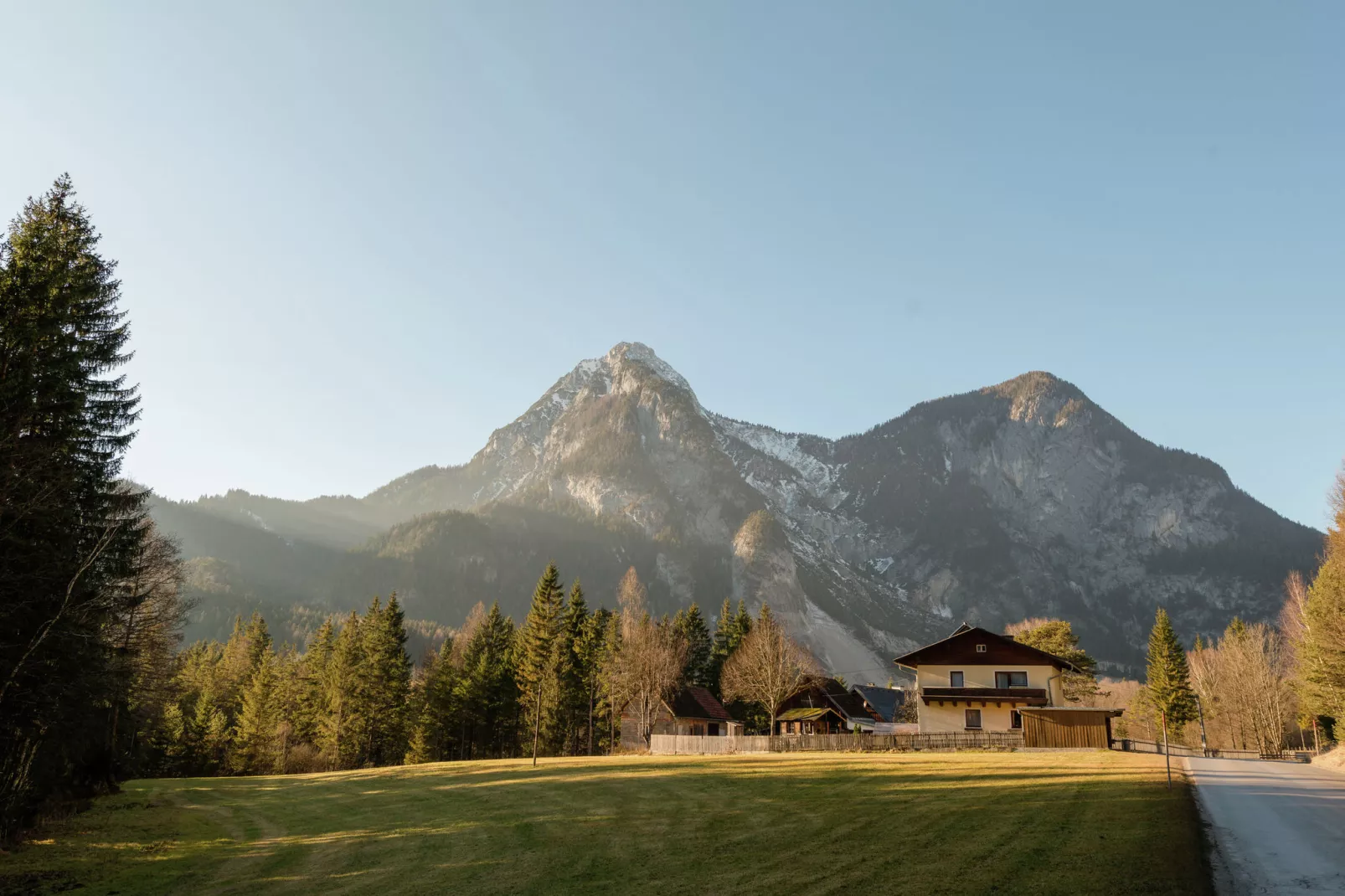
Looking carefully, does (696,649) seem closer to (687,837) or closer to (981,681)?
(981,681)

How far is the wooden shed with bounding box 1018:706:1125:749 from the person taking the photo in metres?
48.5

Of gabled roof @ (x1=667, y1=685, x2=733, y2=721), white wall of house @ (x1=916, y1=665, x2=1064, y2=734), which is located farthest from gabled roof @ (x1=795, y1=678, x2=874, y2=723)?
white wall of house @ (x1=916, y1=665, x2=1064, y2=734)

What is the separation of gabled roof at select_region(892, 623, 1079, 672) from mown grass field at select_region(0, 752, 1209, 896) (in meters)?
21.8

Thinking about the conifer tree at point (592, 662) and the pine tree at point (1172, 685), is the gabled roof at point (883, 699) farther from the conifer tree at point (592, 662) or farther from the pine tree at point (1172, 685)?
the conifer tree at point (592, 662)

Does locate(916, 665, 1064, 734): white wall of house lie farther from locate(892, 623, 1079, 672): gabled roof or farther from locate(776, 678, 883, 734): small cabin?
locate(776, 678, 883, 734): small cabin

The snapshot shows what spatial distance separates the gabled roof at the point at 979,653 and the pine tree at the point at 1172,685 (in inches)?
1175

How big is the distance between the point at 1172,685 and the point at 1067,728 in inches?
1573

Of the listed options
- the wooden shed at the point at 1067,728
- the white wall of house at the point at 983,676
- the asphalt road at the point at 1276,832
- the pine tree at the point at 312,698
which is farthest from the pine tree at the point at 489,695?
the asphalt road at the point at 1276,832

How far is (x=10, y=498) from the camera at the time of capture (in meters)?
20.8

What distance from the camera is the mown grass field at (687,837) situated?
16.3 m

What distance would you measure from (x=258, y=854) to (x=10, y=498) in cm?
1266

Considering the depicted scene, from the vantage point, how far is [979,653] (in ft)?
191

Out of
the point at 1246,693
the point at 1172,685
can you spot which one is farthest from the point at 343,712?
the point at 1246,693

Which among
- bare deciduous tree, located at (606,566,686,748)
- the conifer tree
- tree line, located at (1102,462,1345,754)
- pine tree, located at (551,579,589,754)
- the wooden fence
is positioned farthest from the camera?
the conifer tree
